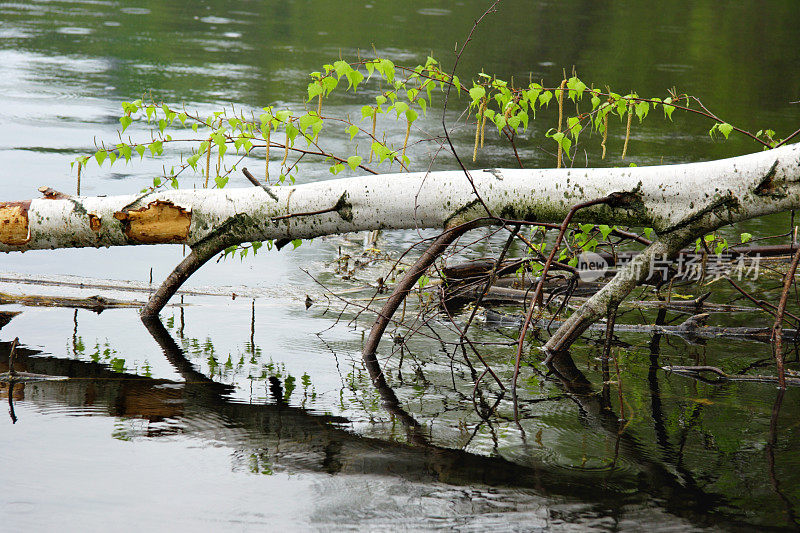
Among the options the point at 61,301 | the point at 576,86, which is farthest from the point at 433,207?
the point at 61,301

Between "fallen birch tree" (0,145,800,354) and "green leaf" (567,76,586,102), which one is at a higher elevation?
"green leaf" (567,76,586,102)

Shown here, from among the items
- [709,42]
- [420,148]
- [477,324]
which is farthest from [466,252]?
[709,42]

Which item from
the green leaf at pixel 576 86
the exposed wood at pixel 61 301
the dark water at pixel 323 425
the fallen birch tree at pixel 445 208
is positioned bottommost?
the dark water at pixel 323 425

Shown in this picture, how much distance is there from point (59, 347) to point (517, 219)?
8.88ft

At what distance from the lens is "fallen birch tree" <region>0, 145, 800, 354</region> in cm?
427

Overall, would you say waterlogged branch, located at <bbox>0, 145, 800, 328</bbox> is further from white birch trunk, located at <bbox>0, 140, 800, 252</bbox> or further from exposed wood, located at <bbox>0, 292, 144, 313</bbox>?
exposed wood, located at <bbox>0, 292, 144, 313</bbox>

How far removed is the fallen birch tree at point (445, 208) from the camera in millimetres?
4266

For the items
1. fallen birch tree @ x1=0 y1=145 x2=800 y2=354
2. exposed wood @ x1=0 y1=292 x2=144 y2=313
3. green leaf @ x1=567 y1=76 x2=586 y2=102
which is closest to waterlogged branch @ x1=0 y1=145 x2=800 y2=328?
fallen birch tree @ x1=0 y1=145 x2=800 y2=354

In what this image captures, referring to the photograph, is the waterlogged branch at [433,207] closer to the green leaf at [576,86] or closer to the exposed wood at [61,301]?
the exposed wood at [61,301]

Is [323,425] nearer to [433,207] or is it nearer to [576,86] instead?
[433,207]

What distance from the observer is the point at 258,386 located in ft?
14.8

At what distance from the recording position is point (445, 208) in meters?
4.65

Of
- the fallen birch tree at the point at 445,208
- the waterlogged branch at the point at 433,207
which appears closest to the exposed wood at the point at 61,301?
the fallen birch tree at the point at 445,208

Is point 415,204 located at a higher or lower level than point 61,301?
higher
